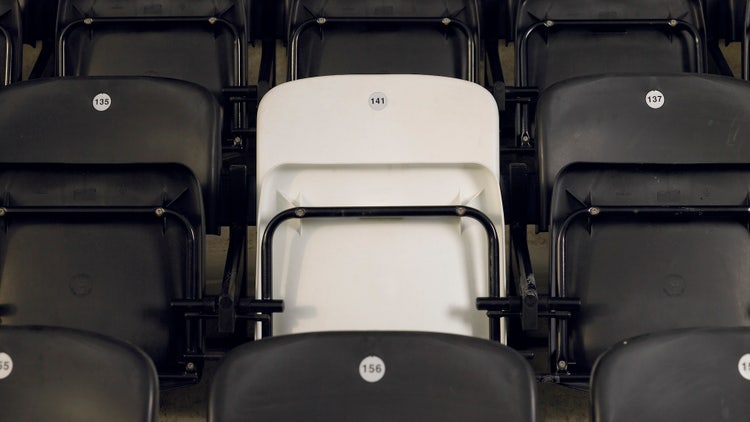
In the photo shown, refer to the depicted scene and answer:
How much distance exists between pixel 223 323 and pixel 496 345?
0.45m

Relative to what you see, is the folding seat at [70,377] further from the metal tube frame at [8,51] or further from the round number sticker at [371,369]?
the metal tube frame at [8,51]

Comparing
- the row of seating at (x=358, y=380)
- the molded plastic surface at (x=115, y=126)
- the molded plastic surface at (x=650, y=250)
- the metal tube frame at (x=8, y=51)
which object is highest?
the metal tube frame at (x=8, y=51)

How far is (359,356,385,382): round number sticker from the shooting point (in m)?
1.06

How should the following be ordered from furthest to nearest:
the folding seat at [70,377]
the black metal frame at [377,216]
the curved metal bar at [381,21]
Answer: the curved metal bar at [381,21] → the black metal frame at [377,216] → the folding seat at [70,377]

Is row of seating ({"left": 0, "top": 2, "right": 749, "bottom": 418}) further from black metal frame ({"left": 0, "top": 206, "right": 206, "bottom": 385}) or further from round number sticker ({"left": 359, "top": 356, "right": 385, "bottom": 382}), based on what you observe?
round number sticker ({"left": 359, "top": 356, "right": 385, "bottom": 382})

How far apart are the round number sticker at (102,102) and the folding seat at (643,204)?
617mm

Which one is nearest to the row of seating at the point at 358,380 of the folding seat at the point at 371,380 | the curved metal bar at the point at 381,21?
the folding seat at the point at 371,380

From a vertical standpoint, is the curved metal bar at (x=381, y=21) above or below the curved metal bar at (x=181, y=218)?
above

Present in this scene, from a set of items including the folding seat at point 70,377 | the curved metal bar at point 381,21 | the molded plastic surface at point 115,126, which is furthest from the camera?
the curved metal bar at point 381,21

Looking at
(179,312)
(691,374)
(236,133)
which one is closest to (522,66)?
(236,133)

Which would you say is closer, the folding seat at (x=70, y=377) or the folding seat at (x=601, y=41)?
the folding seat at (x=70, y=377)

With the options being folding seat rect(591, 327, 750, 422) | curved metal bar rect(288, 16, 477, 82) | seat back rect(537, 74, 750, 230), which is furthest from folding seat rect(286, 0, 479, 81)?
folding seat rect(591, 327, 750, 422)

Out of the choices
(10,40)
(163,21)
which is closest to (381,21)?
(163,21)

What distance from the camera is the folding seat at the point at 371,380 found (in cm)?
105
